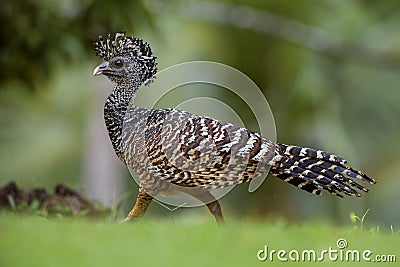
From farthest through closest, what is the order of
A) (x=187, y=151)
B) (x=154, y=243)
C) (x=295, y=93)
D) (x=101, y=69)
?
(x=295, y=93) < (x=101, y=69) < (x=187, y=151) < (x=154, y=243)

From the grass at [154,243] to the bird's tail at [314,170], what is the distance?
0.28 meters

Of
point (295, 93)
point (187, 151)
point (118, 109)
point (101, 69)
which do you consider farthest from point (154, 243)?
point (295, 93)

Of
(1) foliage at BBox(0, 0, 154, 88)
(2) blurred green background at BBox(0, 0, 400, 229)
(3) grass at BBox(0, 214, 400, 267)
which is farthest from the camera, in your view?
(2) blurred green background at BBox(0, 0, 400, 229)

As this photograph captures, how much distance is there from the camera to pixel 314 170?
14.0ft

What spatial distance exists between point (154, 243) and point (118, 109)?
0.97m

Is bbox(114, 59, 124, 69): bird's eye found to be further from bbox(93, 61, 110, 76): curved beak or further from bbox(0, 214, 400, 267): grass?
bbox(0, 214, 400, 267): grass

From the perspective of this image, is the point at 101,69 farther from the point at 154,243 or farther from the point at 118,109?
the point at 154,243

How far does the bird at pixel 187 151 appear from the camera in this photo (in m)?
4.20

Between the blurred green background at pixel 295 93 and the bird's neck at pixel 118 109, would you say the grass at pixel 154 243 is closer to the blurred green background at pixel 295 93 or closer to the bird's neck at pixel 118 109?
the bird's neck at pixel 118 109

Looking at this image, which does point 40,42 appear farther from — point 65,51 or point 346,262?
point 346,262

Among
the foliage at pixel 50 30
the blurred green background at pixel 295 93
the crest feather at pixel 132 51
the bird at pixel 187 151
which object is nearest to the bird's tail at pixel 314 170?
the bird at pixel 187 151

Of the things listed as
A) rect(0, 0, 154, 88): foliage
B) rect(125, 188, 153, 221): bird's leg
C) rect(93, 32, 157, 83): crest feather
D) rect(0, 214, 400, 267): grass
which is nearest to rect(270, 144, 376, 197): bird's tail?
rect(0, 214, 400, 267): grass

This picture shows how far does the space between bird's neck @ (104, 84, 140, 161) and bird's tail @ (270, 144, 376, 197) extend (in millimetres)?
843

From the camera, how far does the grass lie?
349cm
